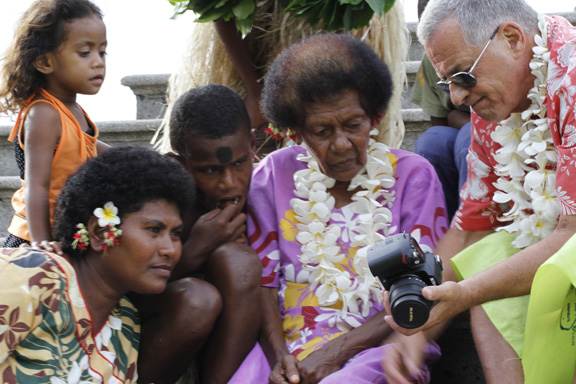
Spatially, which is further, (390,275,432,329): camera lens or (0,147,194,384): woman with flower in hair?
(0,147,194,384): woman with flower in hair

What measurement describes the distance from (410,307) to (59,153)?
5.06 ft

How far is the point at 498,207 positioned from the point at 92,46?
166 cm

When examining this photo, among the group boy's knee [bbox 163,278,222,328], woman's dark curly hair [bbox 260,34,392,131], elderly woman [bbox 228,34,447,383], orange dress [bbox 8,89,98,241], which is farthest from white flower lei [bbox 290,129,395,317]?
orange dress [bbox 8,89,98,241]

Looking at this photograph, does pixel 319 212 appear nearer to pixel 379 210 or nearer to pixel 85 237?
pixel 379 210

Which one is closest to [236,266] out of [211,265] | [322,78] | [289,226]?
[211,265]

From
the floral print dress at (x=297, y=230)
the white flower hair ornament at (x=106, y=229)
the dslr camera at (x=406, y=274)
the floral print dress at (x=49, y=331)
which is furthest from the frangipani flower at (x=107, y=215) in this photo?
the dslr camera at (x=406, y=274)

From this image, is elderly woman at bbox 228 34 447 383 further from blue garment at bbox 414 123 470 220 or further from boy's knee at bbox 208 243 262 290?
blue garment at bbox 414 123 470 220

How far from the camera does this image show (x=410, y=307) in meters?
1.77

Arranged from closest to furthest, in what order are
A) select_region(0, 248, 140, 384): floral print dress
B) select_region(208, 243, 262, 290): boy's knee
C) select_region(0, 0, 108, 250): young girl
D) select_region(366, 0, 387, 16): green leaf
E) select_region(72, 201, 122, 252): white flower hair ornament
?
select_region(0, 248, 140, 384): floral print dress, select_region(72, 201, 122, 252): white flower hair ornament, select_region(208, 243, 262, 290): boy's knee, select_region(0, 0, 108, 250): young girl, select_region(366, 0, 387, 16): green leaf

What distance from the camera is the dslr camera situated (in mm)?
1771

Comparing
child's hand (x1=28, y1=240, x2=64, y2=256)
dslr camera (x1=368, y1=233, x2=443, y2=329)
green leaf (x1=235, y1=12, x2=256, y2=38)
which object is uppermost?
green leaf (x1=235, y1=12, x2=256, y2=38)

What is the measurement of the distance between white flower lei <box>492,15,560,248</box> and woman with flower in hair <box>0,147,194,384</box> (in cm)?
106

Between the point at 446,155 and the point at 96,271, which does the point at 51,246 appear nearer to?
the point at 96,271

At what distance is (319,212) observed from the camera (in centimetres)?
255
